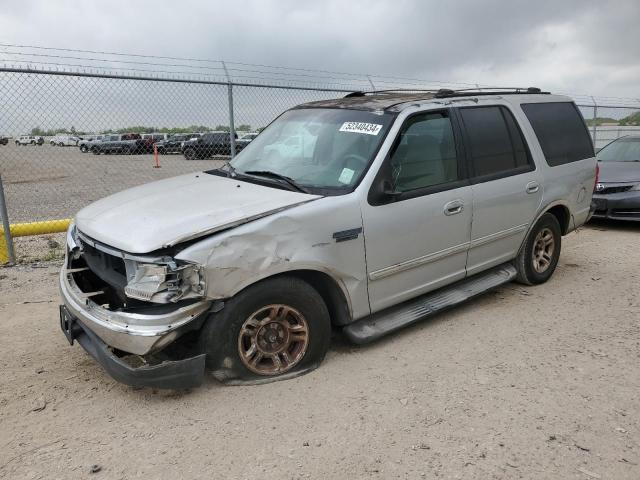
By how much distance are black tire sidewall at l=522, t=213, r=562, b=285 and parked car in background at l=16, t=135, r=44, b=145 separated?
5.99 m

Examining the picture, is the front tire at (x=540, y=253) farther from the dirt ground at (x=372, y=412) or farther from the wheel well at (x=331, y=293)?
the wheel well at (x=331, y=293)

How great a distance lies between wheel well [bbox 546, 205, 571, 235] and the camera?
17.5 feet

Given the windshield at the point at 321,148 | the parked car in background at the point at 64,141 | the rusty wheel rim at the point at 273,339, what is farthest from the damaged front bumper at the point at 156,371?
the parked car in background at the point at 64,141

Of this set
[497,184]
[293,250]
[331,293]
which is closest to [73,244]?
[293,250]

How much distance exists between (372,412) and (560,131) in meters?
3.72

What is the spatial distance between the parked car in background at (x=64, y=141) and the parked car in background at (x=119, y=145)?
49cm

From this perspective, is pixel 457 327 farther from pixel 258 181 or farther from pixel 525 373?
pixel 258 181

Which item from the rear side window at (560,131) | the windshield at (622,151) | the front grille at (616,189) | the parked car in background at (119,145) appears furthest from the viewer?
the windshield at (622,151)

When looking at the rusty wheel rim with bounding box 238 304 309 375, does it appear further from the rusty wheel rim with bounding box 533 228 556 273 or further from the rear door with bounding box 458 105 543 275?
the rusty wheel rim with bounding box 533 228 556 273

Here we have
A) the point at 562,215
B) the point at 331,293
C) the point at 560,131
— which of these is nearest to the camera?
the point at 331,293

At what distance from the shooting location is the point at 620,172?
8234 millimetres

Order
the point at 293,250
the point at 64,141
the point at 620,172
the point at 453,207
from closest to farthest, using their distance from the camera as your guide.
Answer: the point at 293,250 → the point at 453,207 → the point at 64,141 → the point at 620,172

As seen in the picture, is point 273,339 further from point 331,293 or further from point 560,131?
point 560,131

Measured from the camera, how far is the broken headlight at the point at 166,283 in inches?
112
